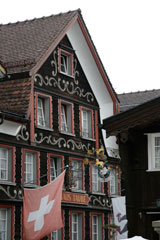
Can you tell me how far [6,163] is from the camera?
102 feet

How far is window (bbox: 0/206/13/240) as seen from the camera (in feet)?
98.9

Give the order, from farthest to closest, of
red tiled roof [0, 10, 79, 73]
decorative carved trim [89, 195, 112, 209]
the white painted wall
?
decorative carved trim [89, 195, 112, 209] → the white painted wall → red tiled roof [0, 10, 79, 73]

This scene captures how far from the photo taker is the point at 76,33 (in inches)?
1433

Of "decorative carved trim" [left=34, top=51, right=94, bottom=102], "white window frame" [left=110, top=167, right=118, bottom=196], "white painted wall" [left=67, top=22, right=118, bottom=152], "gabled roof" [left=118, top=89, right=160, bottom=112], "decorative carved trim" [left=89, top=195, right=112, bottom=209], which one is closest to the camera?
"decorative carved trim" [left=34, top=51, right=94, bottom=102]

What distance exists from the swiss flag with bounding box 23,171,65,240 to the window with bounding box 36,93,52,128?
189 inches

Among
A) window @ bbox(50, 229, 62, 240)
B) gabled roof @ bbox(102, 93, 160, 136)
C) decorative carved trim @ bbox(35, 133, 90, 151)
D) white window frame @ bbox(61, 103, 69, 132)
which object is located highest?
white window frame @ bbox(61, 103, 69, 132)

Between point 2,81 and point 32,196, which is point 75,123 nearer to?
point 2,81

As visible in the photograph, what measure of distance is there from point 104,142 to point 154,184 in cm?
1504

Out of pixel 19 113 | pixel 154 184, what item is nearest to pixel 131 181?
pixel 154 184

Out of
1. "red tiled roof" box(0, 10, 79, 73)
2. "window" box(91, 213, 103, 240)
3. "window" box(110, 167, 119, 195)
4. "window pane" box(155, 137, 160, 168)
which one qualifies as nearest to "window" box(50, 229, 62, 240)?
"window" box(91, 213, 103, 240)

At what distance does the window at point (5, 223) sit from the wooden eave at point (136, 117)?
867 centimetres

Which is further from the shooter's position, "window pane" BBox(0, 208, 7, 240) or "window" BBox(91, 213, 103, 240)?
"window" BBox(91, 213, 103, 240)

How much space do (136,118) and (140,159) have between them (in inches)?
55.1

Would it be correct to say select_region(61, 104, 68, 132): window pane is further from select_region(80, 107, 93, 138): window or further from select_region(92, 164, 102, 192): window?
select_region(92, 164, 102, 192): window
